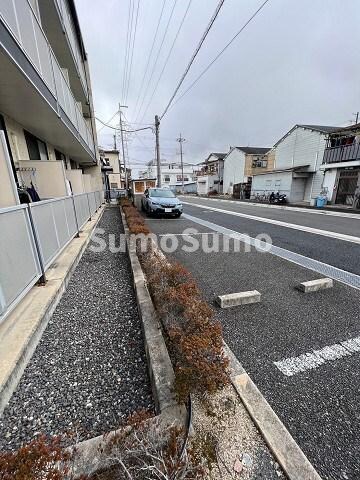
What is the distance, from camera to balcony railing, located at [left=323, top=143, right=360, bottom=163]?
15.7m

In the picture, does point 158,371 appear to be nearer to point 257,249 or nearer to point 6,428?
point 6,428

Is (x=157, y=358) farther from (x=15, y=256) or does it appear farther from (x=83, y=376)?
(x=15, y=256)

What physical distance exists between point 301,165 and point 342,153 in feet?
15.9

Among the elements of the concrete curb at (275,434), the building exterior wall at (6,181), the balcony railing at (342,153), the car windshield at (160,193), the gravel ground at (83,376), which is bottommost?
the gravel ground at (83,376)

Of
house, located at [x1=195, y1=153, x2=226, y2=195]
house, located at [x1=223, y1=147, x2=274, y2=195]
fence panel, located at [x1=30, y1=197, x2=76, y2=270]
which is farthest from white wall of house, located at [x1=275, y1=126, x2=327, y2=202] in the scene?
fence panel, located at [x1=30, y1=197, x2=76, y2=270]

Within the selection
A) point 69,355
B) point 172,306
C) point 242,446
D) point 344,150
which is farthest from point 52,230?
point 344,150

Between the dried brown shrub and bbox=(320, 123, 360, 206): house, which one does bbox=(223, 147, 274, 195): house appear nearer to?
bbox=(320, 123, 360, 206): house

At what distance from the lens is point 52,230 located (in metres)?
3.60

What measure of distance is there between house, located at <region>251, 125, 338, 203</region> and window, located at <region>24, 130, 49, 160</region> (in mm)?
20162

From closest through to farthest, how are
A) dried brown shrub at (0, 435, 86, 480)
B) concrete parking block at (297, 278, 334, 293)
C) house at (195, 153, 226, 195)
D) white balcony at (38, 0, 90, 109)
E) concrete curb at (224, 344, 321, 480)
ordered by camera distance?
dried brown shrub at (0, 435, 86, 480) < concrete curb at (224, 344, 321, 480) < concrete parking block at (297, 278, 334, 293) < white balcony at (38, 0, 90, 109) < house at (195, 153, 226, 195)

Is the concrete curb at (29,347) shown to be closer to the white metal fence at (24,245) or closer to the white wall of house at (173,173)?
the white metal fence at (24,245)

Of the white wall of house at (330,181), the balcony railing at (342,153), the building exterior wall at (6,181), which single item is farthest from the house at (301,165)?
the building exterior wall at (6,181)

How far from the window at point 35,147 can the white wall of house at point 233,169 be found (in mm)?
29057

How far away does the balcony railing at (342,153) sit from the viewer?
1571 cm
